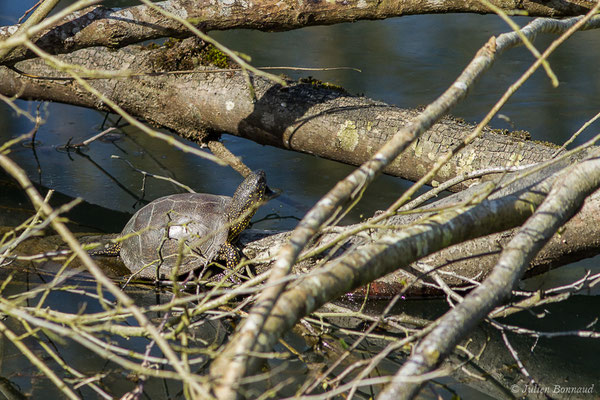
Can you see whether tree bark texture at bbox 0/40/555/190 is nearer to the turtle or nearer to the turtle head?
the turtle head

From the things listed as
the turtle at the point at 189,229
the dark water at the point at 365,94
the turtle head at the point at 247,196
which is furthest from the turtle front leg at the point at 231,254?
the dark water at the point at 365,94

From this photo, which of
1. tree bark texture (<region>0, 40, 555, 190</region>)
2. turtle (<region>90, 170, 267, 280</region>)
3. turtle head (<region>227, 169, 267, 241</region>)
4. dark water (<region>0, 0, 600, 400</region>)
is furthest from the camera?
dark water (<region>0, 0, 600, 400</region>)

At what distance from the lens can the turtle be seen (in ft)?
11.6

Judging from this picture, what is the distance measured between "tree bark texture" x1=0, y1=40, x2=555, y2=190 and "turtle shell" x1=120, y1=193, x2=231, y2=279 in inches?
21.0

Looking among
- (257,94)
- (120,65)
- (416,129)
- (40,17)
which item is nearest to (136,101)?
(120,65)

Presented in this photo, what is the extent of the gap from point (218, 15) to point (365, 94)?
8.65 ft

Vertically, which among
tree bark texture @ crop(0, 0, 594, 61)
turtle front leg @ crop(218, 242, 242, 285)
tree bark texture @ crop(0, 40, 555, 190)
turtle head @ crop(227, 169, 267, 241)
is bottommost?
turtle front leg @ crop(218, 242, 242, 285)

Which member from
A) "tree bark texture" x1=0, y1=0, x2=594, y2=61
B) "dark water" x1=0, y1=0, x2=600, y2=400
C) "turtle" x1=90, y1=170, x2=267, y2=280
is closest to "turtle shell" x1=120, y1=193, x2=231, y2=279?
"turtle" x1=90, y1=170, x2=267, y2=280

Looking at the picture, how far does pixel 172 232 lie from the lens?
12.1ft

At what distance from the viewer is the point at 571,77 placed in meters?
6.27

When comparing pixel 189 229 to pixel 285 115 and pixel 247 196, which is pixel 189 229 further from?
pixel 285 115

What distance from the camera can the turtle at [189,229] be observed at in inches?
139

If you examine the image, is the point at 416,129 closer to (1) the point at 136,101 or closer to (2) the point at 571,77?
(1) the point at 136,101

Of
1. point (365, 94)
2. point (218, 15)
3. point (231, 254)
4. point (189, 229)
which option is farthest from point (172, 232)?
point (365, 94)
